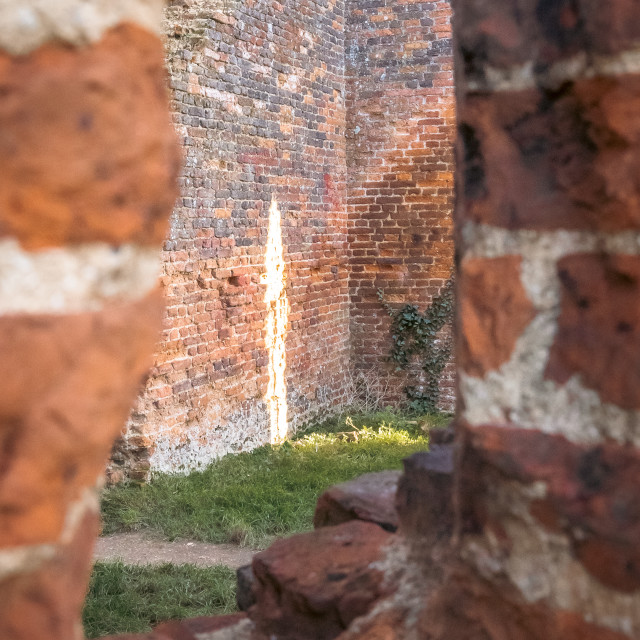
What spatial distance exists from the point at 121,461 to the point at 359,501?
4617mm

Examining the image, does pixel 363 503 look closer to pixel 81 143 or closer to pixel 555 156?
pixel 555 156

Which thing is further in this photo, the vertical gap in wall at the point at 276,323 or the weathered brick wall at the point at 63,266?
the vertical gap in wall at the point at 276,323

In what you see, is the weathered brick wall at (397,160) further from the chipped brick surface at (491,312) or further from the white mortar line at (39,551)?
the white mortar line at (39,551)

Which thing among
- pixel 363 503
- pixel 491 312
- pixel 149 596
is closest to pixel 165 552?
pixel 149 596

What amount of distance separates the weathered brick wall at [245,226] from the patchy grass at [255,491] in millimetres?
259

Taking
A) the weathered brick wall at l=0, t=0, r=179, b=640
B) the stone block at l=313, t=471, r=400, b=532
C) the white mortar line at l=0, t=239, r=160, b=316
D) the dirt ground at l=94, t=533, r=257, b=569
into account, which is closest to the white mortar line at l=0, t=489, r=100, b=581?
the weathered brick wall at l=0, t=0, r=179, b=640

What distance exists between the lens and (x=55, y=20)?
54cm

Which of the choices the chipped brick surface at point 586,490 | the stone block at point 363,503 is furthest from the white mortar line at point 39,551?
the stone block at point 363,503

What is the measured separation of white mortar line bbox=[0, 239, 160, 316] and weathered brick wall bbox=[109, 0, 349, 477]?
5295 millimetres

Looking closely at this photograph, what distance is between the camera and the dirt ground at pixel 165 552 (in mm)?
4723

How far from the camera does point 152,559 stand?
475 cm

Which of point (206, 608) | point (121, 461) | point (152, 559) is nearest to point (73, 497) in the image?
point (206, 608)

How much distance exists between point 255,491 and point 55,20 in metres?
5.41

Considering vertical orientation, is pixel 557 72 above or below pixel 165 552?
above
